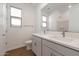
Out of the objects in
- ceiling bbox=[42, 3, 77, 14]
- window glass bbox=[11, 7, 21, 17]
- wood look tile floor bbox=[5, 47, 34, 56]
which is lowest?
wood look tile floor bbox=[5, 47, 34, 56]

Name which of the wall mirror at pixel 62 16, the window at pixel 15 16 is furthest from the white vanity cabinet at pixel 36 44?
the window at pixel 15 16

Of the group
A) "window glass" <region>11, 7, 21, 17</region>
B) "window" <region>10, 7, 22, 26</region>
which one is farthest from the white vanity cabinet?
"window glass" <region>11, 7, 21, 17</region>

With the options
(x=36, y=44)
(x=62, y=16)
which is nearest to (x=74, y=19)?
(x=62, y=16)

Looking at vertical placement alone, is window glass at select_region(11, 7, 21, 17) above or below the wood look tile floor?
above

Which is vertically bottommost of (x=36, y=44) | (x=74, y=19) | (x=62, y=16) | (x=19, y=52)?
(x=19, y=52)

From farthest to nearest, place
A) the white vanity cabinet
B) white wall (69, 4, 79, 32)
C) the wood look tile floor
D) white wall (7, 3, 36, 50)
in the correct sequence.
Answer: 1. the white vanity cabinet
2. white wall (7, 3, 36, 50)
3. the wood look tile floor
4. white wall (69, 4, 79, 32)

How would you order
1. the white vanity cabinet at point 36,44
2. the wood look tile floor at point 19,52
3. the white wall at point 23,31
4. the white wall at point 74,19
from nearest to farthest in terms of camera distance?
the white wall at point 74,19, the wood look tile floor at point 19,52, the white wall at point 23,31, the white vanity cabinet at point 36,44

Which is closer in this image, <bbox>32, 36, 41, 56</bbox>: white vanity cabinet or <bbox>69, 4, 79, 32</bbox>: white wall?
<bbox>69, 4, 79, 32</bbox>: white wall

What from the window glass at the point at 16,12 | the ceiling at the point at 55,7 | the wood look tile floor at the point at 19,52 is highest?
the ceiling at the point at 55,7

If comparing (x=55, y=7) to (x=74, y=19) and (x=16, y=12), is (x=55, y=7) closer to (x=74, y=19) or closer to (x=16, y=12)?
(x=74, y=19)

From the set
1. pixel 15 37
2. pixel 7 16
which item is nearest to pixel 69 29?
pixel 15 37

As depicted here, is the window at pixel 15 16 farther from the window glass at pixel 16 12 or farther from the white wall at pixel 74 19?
the white wall at pixel 74 19

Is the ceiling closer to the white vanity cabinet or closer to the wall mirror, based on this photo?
the wall mirror

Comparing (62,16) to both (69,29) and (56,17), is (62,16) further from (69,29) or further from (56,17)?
(69,29)
